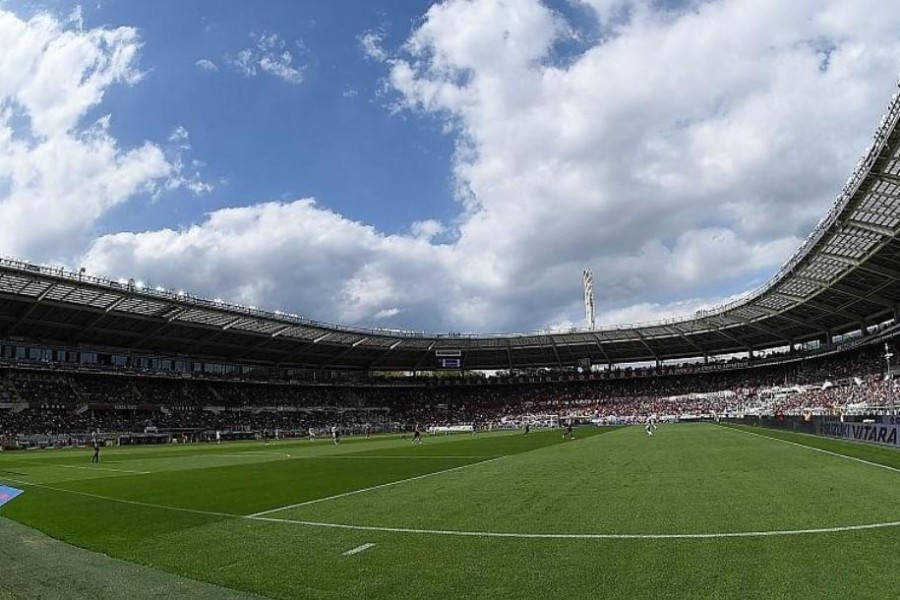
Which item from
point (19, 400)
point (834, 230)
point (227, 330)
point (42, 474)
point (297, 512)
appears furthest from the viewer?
point (227, 330)

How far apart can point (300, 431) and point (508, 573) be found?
7860 cm

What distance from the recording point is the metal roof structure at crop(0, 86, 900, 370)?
4744 centimetres

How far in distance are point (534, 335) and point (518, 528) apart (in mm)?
92456

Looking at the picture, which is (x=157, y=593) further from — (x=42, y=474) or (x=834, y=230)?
(x=834, y=230)

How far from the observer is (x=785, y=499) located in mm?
13711

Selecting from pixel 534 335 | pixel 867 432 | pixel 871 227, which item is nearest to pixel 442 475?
pixel 867 432

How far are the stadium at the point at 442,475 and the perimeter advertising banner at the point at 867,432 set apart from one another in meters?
0.19

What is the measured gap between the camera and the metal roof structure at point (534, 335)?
47438 millimetres

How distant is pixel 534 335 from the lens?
338ft

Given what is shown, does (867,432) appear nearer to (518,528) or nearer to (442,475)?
(442,475)

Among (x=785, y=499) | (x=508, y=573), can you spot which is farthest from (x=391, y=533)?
(x=785, y=499)

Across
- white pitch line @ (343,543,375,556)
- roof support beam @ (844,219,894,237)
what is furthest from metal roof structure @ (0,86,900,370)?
white pitch line @ (343,543,375,556)

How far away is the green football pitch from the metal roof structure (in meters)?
28.4

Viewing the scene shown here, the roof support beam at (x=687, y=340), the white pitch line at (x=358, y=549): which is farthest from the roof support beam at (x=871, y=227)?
the roof support beam at (x=687, y=340)
